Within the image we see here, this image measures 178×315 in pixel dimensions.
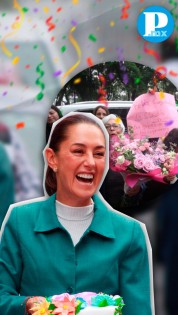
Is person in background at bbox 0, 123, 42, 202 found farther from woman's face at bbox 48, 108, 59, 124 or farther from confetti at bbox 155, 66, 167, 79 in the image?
confetti at bbox 155, 66, 167, 79

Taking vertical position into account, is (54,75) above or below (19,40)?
below

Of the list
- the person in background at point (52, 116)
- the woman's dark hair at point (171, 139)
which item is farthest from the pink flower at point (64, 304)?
the woman's dark hair at point (171, 139)

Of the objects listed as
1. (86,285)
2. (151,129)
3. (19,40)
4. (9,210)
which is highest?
(19,40)

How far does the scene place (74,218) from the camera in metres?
2.50

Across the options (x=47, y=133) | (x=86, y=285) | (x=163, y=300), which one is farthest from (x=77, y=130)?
(x=163, y=300)

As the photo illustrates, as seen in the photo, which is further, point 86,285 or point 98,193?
point 98,193

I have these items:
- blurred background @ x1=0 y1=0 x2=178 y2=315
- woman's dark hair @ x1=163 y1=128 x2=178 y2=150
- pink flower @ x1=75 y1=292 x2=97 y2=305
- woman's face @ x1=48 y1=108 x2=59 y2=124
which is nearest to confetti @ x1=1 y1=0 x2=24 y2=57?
blurred background @ x1=0 y1=0 x2=178 y2=315

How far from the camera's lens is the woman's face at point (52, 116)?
9.05ft

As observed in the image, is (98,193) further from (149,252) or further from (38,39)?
(38,39)

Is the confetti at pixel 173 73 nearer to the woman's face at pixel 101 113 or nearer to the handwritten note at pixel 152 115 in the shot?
the handwritten note at pixel 152 115

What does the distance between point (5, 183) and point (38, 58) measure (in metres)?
0.67

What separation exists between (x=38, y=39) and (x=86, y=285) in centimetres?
127

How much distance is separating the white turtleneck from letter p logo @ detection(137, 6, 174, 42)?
3.23 ft

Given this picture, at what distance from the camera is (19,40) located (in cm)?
→ 278
